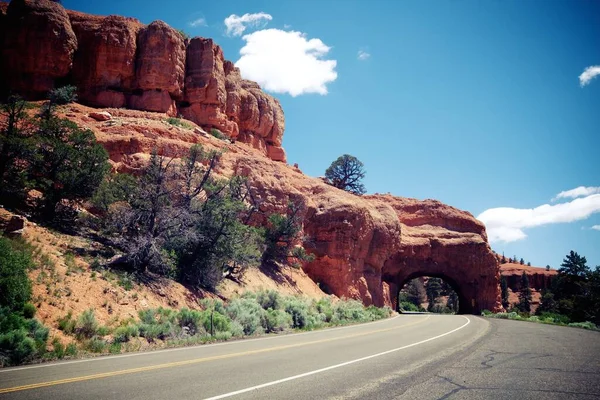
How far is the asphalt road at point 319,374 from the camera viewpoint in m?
5.26

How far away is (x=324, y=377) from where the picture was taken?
20.4 feet

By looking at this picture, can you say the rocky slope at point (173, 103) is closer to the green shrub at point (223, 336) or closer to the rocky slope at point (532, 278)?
the green shrub at point (223, 336)

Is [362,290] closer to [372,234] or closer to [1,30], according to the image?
[372,234]

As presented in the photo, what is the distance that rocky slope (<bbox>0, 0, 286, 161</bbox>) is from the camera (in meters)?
31.6

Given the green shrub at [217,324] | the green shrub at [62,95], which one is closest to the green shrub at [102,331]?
the green shrub at [217,324]

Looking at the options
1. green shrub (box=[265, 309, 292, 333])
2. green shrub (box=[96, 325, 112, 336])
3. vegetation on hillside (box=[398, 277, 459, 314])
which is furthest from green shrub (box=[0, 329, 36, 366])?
vegetation on hillside (box=[398, 277, 459, 314])

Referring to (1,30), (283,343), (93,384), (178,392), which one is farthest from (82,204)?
(1,30)

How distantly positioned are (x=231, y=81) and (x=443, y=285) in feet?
232

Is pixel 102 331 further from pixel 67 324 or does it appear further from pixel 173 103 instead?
pixel 173 103

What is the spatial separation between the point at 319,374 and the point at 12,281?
29.9 feet

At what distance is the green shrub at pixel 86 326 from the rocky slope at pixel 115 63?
88.8ft

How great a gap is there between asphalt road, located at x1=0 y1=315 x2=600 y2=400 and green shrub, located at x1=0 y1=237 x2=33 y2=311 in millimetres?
3147

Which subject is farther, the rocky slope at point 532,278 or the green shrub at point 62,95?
the rocky slope at point 532,278

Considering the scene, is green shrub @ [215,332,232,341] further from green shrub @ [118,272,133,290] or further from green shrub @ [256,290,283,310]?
green shrub @ [256,290,283,310]
